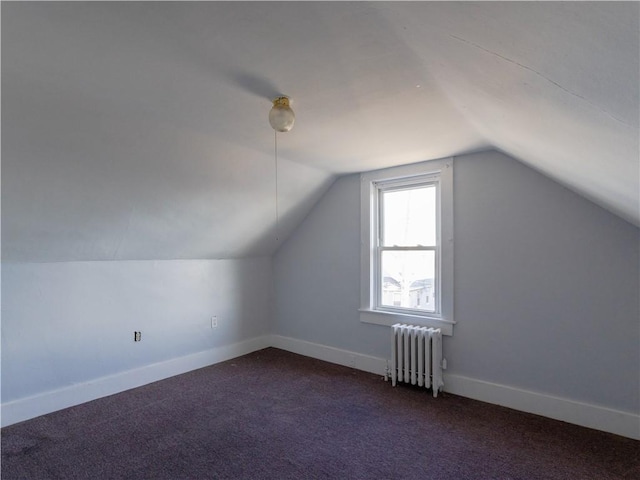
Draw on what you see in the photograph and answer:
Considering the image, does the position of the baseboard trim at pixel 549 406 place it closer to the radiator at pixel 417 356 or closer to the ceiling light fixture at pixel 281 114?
the radiator at pixel 417 356

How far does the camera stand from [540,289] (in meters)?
2.89

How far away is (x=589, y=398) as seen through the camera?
2670 mm

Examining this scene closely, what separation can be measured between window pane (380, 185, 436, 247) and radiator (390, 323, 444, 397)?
0.88 m

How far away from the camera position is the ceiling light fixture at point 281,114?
2.01 meters

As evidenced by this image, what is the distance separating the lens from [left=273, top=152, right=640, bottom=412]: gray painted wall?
259 cm

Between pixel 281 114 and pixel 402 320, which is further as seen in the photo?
pixel 402 320

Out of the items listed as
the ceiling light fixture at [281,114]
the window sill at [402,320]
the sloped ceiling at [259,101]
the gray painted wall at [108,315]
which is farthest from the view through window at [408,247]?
the ceiling light fixture at [281,114]

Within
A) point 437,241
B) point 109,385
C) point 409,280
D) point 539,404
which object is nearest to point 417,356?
point 409,280

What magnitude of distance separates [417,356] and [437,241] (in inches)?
43.9

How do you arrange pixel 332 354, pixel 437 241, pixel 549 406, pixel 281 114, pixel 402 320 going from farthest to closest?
pixel 332 354, pixel 402 320, pixel 437 241, pixel 549 406, pixel 281 114

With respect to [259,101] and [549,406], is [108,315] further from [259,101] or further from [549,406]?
[549,406]

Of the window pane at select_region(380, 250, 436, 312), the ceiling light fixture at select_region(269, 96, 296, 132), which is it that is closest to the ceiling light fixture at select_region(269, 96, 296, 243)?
the ceiling light fixture at select_region(269, 96, 296, 132)

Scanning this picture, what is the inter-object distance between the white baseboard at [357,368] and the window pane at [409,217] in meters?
1.29

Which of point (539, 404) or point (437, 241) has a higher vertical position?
point (437, 241)
